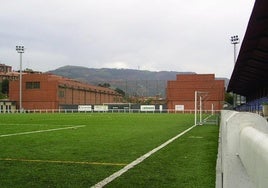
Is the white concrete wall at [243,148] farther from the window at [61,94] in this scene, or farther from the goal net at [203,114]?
the window at [61,94]

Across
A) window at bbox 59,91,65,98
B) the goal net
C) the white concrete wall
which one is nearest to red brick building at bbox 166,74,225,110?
the goal net

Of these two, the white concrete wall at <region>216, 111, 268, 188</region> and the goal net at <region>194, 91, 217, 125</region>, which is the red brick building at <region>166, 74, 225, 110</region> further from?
the white concrete wall at <region>216, 111, 268, 188</region>

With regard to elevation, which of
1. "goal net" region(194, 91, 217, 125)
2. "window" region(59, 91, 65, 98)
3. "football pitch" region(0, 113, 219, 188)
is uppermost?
"window" region(59, 91, 65, 98)

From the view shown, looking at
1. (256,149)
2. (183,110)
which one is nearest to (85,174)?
(256,149)

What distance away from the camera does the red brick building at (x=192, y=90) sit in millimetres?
92500

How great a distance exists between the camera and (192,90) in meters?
94.6

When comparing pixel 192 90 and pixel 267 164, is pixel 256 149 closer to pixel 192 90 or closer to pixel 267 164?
pixel 267 164

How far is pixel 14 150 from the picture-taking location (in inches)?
474

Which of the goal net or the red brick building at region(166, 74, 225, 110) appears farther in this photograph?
the red brick building at region(166, 74, 225, 110)

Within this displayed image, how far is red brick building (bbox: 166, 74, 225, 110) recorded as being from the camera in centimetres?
9250

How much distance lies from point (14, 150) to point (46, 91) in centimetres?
8967

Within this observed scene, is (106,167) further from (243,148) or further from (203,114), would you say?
(203,114)

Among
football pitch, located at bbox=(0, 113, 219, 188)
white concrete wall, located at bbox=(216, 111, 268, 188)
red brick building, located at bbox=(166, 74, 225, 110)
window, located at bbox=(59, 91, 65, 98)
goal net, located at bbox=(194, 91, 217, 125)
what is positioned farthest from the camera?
window, located at bbox=(59, 91, 65, 98)

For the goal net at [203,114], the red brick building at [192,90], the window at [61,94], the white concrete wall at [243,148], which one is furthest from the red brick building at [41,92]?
the white concrete wall at [243,148]
